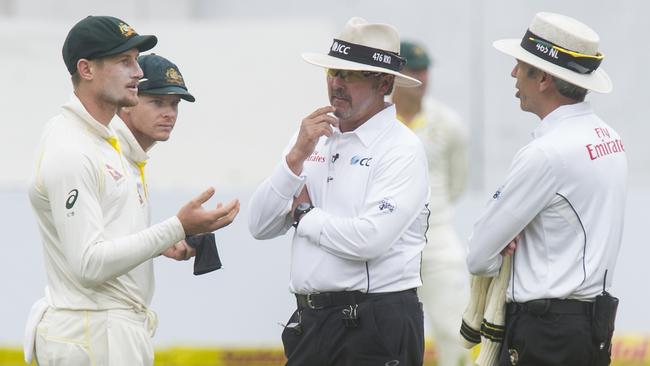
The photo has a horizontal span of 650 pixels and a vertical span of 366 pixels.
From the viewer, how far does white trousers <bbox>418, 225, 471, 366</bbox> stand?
7906 millimetres

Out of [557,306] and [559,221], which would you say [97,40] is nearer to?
[559,221]

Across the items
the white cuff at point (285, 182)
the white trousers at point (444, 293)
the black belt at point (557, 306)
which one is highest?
the white cuff at point (285, 182)

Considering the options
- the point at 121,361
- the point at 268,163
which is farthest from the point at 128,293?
the point at 268,163

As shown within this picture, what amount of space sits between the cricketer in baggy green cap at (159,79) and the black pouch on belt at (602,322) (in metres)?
1.79

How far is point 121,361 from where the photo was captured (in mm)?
4848

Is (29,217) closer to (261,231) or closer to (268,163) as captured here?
(268,163)

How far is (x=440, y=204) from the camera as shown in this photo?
816 centimetres

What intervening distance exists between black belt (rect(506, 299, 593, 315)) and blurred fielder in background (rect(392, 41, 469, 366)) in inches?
114

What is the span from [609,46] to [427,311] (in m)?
2.97

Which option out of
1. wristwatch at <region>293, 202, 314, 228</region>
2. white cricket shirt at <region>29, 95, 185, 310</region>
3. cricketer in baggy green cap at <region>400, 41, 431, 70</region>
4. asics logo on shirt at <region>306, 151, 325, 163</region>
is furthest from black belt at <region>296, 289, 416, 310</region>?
cricketer in baggy green cap at <region>400, 41, 431, 70</region>

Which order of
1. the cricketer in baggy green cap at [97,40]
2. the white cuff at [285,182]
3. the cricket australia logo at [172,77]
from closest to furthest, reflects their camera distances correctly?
the cricketer in baggy green cap at [97,40] < the white cuff at [285,182] < the cricket australia logo at [172,77]

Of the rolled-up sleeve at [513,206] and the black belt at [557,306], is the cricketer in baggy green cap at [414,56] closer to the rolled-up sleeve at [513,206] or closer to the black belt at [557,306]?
the rolled-up sleeve at [513,206]

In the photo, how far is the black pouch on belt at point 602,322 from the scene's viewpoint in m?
5.01

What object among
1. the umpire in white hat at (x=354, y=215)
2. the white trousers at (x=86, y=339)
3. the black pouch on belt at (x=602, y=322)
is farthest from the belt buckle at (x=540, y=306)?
the white trousers at (x=86, y=339)
